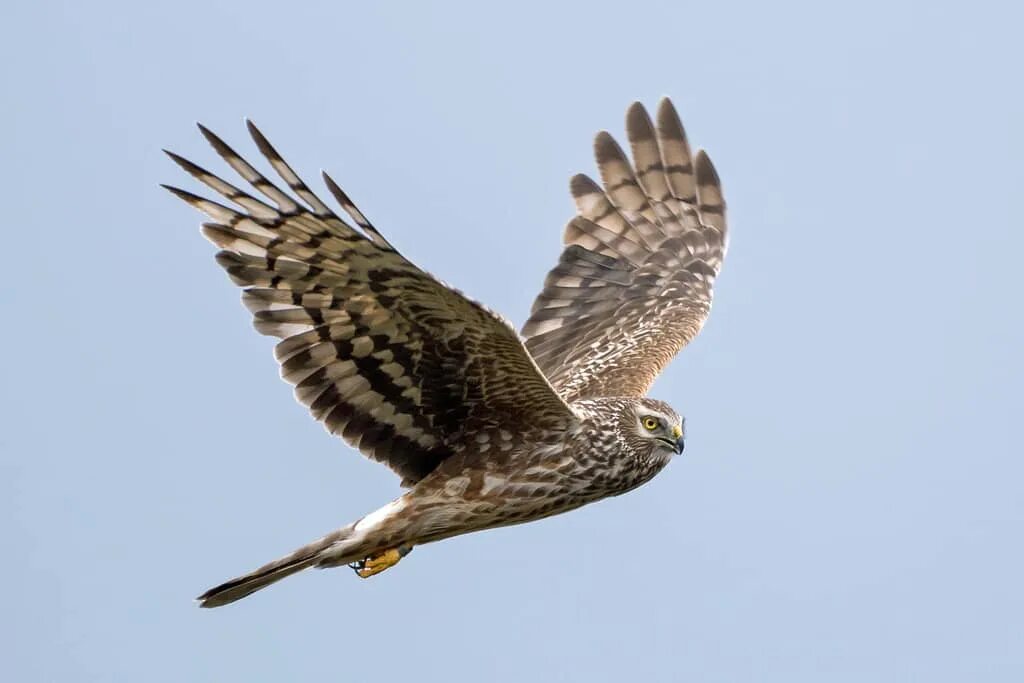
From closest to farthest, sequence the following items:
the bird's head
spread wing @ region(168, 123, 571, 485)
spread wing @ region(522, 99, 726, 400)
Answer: spread wing @ region(168, 123, 571, 485)
the bird's head
spread wing @ region(522, 99, 726, 400)

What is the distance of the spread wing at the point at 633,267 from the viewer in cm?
1083

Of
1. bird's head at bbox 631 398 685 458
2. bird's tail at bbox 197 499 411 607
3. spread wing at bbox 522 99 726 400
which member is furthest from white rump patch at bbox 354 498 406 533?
spread wing at bbox 522 99 726 400

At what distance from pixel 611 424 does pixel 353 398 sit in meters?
1.33

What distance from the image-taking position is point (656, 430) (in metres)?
9.20

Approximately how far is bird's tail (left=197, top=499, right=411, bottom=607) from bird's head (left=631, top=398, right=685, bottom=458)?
1289 mm

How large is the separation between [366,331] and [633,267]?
3587 millimetres

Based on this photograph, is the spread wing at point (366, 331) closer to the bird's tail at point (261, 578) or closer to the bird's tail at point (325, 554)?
the bird's tail at point (325, 554)

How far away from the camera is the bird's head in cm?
916

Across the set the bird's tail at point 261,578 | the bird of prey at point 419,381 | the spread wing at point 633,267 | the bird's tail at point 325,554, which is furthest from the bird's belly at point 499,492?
the spread wing at point 633,267

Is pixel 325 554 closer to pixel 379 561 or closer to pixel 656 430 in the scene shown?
pixel 379 561

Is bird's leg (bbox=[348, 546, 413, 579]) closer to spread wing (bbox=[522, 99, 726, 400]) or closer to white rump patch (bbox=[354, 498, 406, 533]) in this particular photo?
white rump patch (bbox=[354, 498, 406, 533])

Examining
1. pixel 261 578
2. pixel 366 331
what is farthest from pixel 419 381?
pixel 261 578

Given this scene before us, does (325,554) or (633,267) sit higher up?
(633,267)

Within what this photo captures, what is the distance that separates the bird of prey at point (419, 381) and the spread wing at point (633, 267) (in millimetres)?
29
